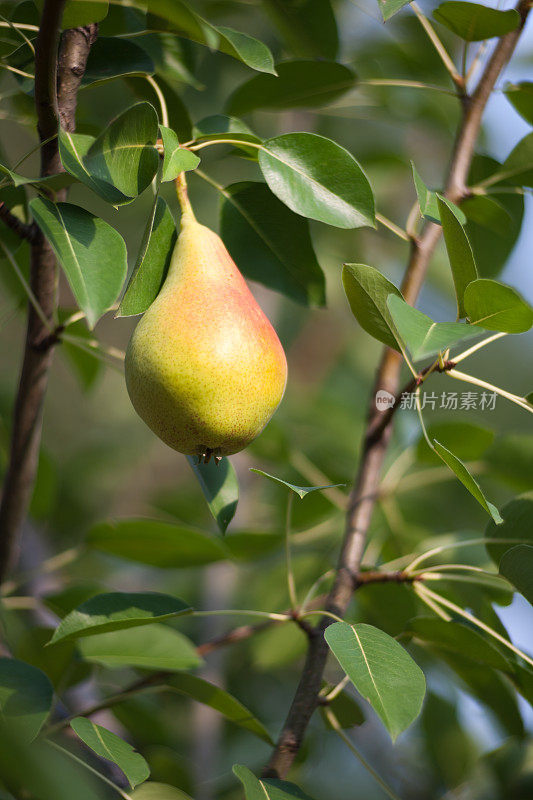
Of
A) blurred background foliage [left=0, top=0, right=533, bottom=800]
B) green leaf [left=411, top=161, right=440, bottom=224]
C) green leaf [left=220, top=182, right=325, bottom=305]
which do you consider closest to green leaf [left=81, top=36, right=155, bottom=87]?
blurred background foliage [left=0, top=0, right=533, bottom=800]

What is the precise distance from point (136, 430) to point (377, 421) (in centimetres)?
79

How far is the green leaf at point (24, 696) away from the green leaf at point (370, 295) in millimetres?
327

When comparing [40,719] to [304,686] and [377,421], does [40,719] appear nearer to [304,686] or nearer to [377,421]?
[304,686]

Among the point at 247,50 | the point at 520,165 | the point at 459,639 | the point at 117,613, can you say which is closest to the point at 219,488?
the point at 117,613

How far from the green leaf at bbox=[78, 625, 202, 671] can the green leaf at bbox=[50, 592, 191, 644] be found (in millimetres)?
93

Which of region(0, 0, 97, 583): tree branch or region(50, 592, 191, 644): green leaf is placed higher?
region(0, 0, 97, 583): tree branch

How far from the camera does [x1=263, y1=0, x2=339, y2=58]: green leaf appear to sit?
2.38 ft

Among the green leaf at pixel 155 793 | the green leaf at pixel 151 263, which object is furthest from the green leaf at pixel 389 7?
the green leaf at pixel 155 793

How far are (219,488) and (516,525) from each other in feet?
0.81

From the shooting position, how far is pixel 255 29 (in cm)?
112

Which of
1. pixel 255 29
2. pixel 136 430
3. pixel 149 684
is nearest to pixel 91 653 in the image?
pixel 149 684

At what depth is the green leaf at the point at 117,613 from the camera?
0.52m

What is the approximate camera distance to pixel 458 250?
487mm

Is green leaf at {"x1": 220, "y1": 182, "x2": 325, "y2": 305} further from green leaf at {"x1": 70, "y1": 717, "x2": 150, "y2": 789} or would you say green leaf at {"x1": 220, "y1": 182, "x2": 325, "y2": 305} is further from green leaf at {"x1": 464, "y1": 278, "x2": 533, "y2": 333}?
green leaf at {"x1": 70, "y1": 717, "x2": 150, "y2": 789}
